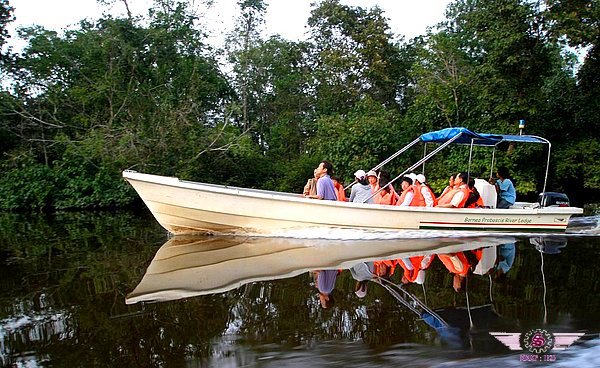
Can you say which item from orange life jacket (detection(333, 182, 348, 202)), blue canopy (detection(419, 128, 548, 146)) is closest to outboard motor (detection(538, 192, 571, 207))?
blue canopy (detection(419, 128, 548, 146))

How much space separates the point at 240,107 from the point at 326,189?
9.36 meters

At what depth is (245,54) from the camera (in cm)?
2130

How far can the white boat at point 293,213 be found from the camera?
881cm

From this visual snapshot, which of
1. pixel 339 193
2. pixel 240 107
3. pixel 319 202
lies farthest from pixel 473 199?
pixel 240 107

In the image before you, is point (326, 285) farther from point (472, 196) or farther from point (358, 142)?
point (358, 142)

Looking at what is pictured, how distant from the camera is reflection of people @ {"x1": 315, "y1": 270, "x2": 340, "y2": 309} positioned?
5371 millimetres

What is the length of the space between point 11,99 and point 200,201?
38.0 ft

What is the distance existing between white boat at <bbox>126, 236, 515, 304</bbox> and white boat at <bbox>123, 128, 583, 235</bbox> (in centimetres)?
25

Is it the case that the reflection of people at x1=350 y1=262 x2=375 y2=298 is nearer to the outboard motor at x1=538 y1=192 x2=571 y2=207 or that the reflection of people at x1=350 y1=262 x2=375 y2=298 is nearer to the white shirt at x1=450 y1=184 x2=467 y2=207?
the white shirt at x1=450 y1=184 x2=467 y2=207

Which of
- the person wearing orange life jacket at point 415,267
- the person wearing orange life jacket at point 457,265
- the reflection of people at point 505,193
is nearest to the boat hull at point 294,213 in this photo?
the reflection of people at point 505,193

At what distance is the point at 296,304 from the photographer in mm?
5289

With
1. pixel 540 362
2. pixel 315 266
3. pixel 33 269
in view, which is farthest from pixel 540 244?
pixel 33 269

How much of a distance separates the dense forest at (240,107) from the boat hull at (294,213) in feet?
23.8

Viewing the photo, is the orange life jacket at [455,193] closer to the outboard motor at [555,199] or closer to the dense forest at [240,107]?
the outboard motor at [555,199]
